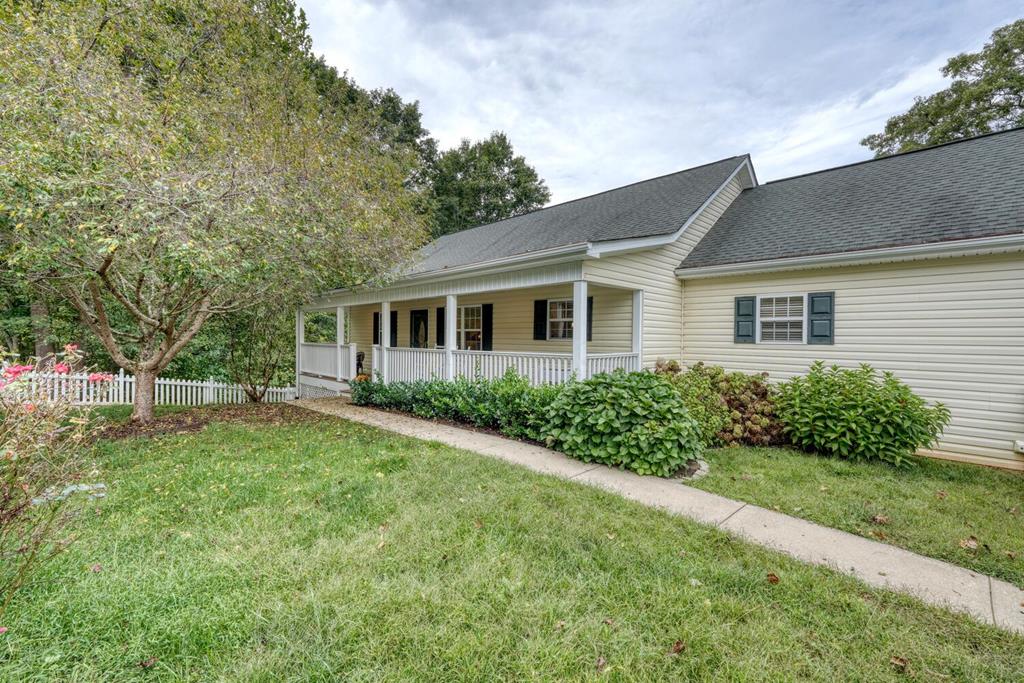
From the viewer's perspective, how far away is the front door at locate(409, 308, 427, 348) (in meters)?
13.9

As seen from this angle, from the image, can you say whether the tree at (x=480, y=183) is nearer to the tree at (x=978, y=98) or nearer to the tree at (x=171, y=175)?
the tree at (x=171, y=175)

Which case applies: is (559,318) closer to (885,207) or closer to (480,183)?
(885,207)

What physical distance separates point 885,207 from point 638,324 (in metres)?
5.04

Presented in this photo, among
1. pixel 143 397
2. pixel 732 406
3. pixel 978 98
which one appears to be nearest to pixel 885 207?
pixel 732 406

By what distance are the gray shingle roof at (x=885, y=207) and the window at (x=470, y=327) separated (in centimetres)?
578

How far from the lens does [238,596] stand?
97.3 inches

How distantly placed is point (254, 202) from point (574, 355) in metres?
5.40

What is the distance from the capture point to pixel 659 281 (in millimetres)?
8930

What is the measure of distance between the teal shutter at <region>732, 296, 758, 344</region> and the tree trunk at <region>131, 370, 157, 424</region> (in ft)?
37.3

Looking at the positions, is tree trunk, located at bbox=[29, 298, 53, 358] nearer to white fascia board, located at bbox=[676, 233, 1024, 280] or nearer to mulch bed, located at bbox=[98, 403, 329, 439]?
mulch bed, located at bbox=[98, 403, 329, 439]

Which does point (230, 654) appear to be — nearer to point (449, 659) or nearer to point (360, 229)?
point (449, 659)

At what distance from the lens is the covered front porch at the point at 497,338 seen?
7699 mm

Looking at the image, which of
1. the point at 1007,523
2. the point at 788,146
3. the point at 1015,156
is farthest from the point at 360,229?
the point at 788,146

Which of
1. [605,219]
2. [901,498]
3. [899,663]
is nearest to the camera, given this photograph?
[899,663]
